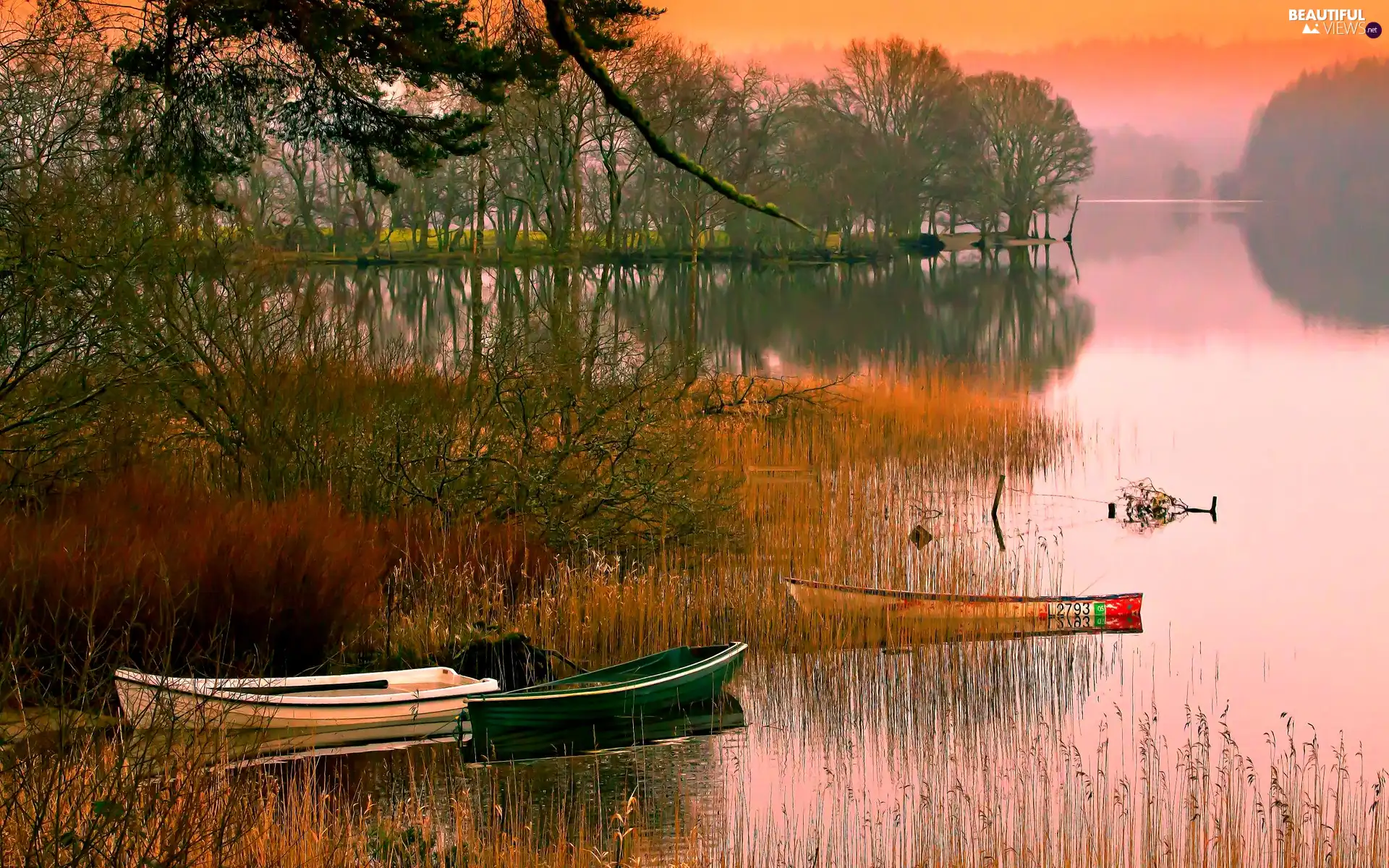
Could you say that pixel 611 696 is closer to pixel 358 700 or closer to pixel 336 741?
pixel 358 700

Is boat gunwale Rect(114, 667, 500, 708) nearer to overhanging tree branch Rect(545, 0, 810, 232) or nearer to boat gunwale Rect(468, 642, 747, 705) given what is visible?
boat gunwale Rect(468, 642, 747, 705)

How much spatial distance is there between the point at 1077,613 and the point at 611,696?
5.65 meters

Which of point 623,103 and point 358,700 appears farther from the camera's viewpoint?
point 358,700

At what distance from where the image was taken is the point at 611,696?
11297 mm

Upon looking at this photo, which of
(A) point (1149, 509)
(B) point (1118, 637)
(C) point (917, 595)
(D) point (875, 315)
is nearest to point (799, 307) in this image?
(D) point (875, 315)

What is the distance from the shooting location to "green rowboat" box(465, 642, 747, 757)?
10984mm

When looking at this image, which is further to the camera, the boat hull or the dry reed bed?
the boat hull

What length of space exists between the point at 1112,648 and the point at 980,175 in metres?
91.3

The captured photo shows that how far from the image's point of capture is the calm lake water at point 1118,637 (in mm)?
10742

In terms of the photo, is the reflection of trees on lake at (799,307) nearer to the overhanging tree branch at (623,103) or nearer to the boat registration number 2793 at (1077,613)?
the boat registration number 2793 at (1077,613)

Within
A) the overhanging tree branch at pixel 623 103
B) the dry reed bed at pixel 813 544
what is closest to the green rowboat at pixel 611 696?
the dry reed bed at pixel 813 544

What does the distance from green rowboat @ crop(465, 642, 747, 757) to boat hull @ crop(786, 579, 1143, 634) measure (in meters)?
1.89

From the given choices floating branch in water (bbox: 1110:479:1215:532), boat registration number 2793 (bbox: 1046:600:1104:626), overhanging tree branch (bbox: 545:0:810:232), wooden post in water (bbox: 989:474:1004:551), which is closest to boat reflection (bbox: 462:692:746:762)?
boat registration number 2793 (bbox: 1046:600:1104:626)

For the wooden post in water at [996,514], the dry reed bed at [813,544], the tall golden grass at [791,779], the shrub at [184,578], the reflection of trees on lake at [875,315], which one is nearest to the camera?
the tall golden grass at [791,779]
